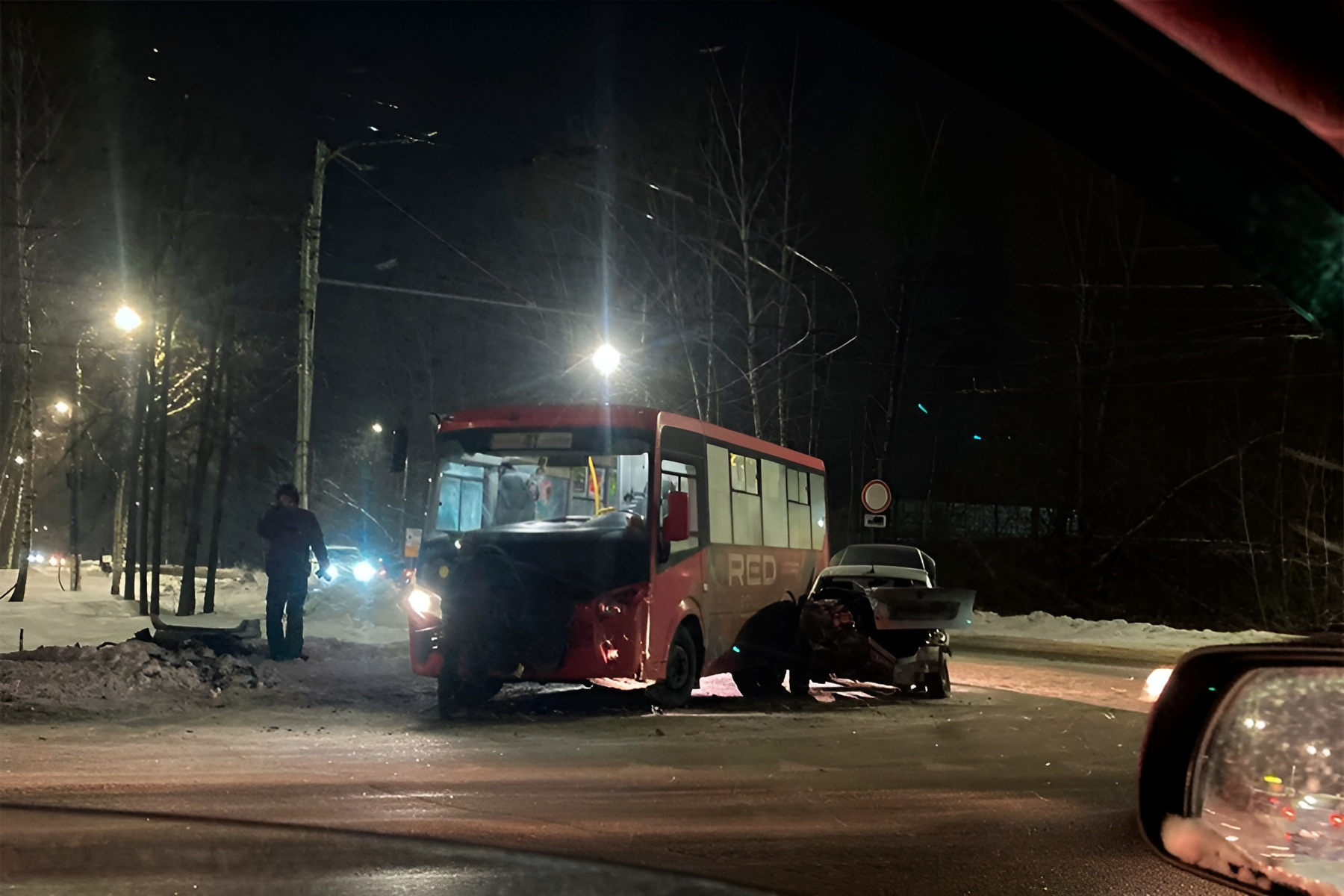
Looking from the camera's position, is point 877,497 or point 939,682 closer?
point 939,682

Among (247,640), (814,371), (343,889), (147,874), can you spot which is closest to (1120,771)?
(343,889)

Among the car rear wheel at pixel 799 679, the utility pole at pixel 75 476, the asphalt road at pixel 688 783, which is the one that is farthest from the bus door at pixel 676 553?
the utility pole at pixel 75 476

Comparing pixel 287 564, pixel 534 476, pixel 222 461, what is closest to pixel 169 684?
pixel 287 564

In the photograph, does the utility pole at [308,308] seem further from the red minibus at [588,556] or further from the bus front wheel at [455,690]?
the bus front wheel at [455,690]

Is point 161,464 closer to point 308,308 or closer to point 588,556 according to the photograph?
point 308,308

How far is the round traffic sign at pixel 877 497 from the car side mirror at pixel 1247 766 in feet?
72.2

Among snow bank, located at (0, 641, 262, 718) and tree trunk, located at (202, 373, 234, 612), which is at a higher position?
tree trunk, located at (202, 373, 234, 612)

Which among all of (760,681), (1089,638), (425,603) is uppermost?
(425,603)

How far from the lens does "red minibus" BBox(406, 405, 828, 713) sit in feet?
41.2

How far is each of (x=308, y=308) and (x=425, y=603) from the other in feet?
23.1

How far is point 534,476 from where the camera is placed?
556 inches

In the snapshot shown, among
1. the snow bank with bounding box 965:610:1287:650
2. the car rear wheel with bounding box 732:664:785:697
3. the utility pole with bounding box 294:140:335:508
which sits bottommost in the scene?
the car rear wheel with bounding box 732:664:785:697

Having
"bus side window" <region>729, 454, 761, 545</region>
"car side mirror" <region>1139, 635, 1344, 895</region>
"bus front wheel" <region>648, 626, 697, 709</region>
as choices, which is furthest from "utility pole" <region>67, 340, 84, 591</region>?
"car side mirror" <region>1139, 635, 1344, 895</region>

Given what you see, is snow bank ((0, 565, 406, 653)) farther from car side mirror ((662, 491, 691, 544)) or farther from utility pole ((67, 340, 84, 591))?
car side mirror ((662, 491, 691, 544))
